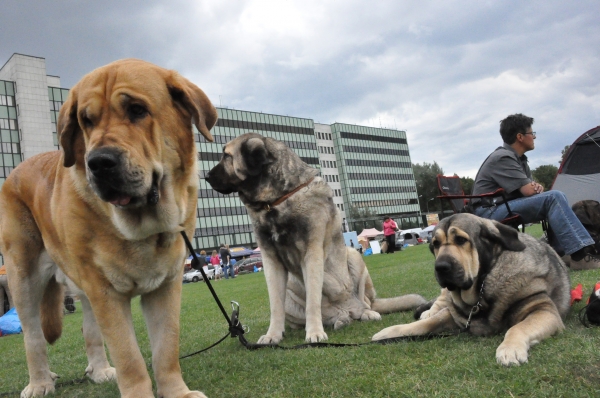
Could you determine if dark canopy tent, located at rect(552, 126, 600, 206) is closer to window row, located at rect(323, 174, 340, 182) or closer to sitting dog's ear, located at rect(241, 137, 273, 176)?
sitting dog's ear, located at rect(241, 137, 273, 176)

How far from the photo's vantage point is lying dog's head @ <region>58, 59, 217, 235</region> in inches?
91.7

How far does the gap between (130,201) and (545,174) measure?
103 m

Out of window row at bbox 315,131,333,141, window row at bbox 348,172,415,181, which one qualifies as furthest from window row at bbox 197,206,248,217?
window row at bbox 348,172,415,181

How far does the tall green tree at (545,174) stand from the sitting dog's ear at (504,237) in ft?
320

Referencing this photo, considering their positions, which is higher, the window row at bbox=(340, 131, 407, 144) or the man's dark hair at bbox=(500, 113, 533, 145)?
the window row at bbox=(340, 131, 407, 144)

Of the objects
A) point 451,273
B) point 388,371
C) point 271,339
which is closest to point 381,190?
point 271,339

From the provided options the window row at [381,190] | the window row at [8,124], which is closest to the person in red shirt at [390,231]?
the window row at [8,124]

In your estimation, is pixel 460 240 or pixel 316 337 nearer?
pixel 460 240

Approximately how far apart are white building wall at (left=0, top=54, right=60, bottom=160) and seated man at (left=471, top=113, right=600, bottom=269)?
5642cm

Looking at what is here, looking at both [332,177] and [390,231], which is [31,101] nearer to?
[390,231]

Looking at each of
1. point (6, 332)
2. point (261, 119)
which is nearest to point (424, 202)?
point (261, 119)

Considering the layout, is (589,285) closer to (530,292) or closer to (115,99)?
(530,292)

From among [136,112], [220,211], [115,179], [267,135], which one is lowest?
[115,179]

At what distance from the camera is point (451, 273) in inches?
129
